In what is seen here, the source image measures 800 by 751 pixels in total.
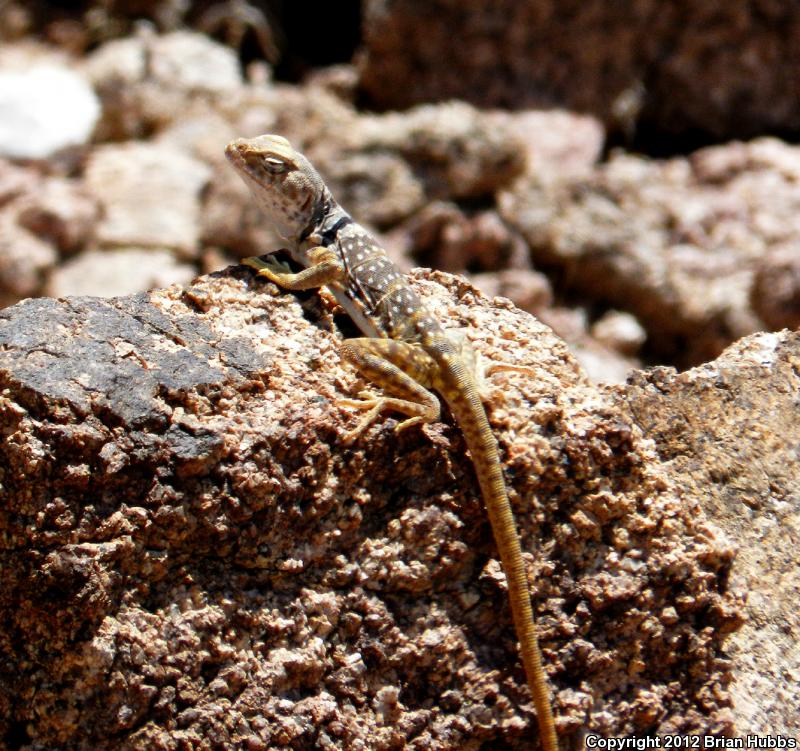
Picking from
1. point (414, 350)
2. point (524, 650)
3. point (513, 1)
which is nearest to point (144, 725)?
point (524, 650)

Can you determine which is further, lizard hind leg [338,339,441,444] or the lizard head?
the lizard head

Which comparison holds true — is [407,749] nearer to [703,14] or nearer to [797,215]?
[797,215]

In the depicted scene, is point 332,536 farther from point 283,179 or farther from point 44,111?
point 44,111

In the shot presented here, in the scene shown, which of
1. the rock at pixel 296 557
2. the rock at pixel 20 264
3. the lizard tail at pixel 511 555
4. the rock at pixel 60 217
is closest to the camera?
the rock at pixel 296 557

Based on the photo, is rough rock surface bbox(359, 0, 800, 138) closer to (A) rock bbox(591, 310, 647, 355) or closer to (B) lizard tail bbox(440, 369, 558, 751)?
(A) rock bbox(591, 310, 647, 355)

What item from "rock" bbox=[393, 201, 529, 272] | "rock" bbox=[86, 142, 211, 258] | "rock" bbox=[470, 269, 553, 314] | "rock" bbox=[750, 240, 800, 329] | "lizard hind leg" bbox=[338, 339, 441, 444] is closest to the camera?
"lizard hind leg" bbox=[338, 339, 441, 444]

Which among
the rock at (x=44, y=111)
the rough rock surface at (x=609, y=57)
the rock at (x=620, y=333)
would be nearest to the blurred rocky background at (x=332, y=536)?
the rock at (x=620, y=333)

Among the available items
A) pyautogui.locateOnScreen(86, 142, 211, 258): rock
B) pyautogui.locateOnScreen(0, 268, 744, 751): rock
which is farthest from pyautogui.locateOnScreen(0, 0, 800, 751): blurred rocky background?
pyautogui.locateOnScreen(86, 142, 211, 258): rock

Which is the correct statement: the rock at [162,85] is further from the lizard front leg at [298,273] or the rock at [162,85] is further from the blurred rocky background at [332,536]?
the blurred rocky background at [332,536]
